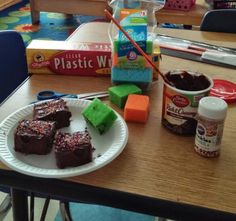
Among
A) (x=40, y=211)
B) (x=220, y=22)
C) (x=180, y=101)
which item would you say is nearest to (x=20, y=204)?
(x=180, y=101)

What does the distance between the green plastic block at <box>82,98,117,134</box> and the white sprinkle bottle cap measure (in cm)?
19

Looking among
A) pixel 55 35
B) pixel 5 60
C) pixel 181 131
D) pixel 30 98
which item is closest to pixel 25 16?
pixel 55 35

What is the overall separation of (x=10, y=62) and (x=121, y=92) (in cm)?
47

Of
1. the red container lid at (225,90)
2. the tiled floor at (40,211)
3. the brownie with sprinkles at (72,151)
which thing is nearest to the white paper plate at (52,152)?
the brownie with sprinkles at (72,151)

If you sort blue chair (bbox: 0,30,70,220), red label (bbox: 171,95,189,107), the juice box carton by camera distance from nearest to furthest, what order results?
red label (bbox: 171,95,189,107)
the juice box carton
blue chair (bbox: 0,30,70,220)

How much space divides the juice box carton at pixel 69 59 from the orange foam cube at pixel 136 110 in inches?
8.6

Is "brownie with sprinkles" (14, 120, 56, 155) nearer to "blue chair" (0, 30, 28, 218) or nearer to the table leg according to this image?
the table leg

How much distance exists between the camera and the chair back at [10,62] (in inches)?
45.1

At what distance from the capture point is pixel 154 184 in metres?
0.65

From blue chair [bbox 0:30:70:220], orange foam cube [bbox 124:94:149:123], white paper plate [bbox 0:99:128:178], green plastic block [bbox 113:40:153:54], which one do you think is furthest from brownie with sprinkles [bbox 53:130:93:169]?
blue chair [bbox 0:30:70:220]

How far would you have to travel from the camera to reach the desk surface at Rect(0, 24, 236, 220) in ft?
2.02

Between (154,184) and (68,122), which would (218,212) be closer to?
(154,184)

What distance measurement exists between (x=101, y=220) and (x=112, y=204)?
2.75ft

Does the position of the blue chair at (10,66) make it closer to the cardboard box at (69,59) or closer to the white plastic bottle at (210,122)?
the cardboard box at (69,59)
